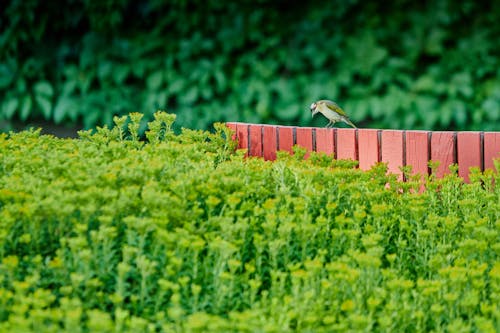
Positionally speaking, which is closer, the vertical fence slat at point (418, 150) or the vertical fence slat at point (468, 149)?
the vertical fence slat at point (468, 149)

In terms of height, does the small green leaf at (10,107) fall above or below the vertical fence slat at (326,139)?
above

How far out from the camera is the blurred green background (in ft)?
24.5

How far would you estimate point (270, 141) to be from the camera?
5.79 meters

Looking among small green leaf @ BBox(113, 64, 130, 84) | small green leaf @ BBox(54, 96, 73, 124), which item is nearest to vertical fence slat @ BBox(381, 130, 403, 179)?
small green leaf @ BBox(113, 64, 130, 84)

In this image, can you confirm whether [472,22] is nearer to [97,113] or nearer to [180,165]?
[97,113]

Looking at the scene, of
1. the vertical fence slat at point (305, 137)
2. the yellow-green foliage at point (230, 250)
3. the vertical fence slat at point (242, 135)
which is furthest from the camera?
the vertical fence slat at point (242, 135)

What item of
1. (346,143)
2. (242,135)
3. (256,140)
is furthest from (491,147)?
(242,135)

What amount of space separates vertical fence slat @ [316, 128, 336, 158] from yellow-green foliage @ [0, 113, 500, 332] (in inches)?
57.7

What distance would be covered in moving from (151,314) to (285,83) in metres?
5.21

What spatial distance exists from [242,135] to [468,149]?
66.0 inches

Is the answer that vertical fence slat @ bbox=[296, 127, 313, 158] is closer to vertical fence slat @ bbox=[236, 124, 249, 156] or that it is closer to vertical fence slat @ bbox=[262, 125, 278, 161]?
vertical fence slat @ bbox=[262, 125, 278, 161]

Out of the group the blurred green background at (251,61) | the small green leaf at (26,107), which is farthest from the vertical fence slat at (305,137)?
the small green leaf at (26,107)

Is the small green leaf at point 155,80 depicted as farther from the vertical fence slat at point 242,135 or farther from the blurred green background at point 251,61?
the vertical fence slat at point 242,135

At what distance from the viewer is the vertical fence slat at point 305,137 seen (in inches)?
221
